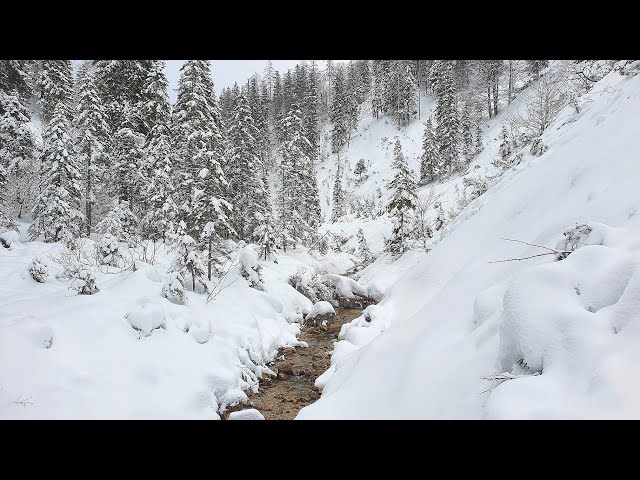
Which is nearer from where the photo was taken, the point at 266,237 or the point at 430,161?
the point at 266,237

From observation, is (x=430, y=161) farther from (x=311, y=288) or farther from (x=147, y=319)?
(x=147, y=319)

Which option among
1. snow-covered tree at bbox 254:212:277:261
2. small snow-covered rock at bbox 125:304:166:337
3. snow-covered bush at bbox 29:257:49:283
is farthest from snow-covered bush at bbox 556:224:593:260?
snow-covered tree at bbox 254:212:277:261

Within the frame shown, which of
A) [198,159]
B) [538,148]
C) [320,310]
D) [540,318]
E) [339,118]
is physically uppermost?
[339,118]

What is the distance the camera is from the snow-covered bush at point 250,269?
50.1ft

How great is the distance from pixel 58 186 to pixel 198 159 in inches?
461

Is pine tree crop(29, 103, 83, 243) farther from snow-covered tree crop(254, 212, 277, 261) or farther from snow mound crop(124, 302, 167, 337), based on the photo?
snow mound crop(124, 302, 167, 337)

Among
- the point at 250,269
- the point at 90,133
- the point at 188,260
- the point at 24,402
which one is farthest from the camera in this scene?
the point at 90,133

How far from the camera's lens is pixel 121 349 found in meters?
8.31

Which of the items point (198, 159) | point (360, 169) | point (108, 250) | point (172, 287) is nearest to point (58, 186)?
point (108, 250)

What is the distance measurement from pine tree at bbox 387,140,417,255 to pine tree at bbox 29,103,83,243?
1993 centimetres

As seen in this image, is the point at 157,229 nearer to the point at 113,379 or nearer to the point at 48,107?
the point at 48,107

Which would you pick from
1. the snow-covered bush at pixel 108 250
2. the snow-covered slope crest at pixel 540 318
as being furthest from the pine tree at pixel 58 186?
the snow-covered slope crest at pixel 540 318

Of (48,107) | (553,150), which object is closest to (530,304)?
(553,150)

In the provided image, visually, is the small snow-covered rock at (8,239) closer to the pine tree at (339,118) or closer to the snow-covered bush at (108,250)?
the snow-covered bush at (108,250)
